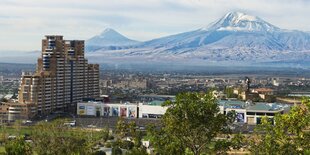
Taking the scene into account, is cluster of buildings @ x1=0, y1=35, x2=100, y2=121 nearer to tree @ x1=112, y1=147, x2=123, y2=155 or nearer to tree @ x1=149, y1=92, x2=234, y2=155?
tree @ x1=112, y1=147, x2=123, y2=155

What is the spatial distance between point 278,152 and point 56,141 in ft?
59.8

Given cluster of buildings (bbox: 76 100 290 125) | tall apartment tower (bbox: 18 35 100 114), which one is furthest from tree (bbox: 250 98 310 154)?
tall apartment tower (bbox: 18 35 100 114)

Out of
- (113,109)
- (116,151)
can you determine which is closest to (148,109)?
(113,109)

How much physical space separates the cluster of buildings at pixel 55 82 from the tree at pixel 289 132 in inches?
1718

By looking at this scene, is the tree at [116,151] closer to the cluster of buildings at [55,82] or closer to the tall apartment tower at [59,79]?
the cluster of buildings at [55,82]

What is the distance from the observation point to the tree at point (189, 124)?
14475mm

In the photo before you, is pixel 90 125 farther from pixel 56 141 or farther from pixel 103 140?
pixel 56 141

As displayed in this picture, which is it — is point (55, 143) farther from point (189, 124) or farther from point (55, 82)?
point (55, 82)

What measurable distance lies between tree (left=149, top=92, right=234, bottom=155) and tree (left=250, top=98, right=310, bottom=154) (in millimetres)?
1793

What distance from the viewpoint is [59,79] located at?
6006 centimetres

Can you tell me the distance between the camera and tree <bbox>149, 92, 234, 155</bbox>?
570 inches

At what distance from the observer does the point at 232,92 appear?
75625mm

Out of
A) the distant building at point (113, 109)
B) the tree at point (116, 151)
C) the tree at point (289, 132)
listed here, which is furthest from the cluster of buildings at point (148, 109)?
the tree at point (289, 132)

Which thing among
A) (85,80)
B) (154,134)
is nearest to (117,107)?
(85,80)
